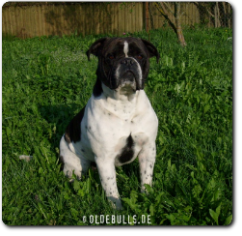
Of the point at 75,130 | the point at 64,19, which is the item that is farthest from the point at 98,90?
the point at 64,19

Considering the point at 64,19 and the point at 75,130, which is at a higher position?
the point at 64,19

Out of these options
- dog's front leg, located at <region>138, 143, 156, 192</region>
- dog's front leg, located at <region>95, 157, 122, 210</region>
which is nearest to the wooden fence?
dog's front leg, located at <region>138, 143, 156, 192</region>

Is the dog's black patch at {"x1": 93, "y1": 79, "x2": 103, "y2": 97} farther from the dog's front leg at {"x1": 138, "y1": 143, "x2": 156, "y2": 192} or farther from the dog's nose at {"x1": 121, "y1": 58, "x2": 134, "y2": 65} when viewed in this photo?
the dog's front leg at {"x1": 138, "y1": 143, "x2": 156, "y2": 192}

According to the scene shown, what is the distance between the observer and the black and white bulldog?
2.55 meters

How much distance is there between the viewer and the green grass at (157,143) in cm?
242

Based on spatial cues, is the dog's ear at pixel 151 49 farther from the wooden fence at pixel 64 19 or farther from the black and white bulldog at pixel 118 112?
the wooden fence at pixel 64 19

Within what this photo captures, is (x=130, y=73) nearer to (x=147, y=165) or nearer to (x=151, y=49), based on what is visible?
(x=151, y=49)

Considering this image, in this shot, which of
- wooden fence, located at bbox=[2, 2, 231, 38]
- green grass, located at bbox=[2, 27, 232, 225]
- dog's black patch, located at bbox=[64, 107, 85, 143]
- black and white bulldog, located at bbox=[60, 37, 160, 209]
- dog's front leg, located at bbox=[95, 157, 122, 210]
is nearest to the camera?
green grass, located at bbox=[2, 27, 232, 225]

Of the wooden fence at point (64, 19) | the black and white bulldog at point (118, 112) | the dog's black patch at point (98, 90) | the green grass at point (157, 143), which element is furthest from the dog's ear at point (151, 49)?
the wooden fence at point (64, 19)

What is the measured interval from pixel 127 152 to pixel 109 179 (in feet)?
0.97

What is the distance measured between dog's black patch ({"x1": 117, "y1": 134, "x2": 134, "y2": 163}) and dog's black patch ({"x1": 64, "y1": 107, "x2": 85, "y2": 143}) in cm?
48

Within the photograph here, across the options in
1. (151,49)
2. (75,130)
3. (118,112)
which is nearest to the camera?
(118,112)

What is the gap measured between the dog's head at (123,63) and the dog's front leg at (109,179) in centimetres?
66

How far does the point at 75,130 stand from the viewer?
3.09m
